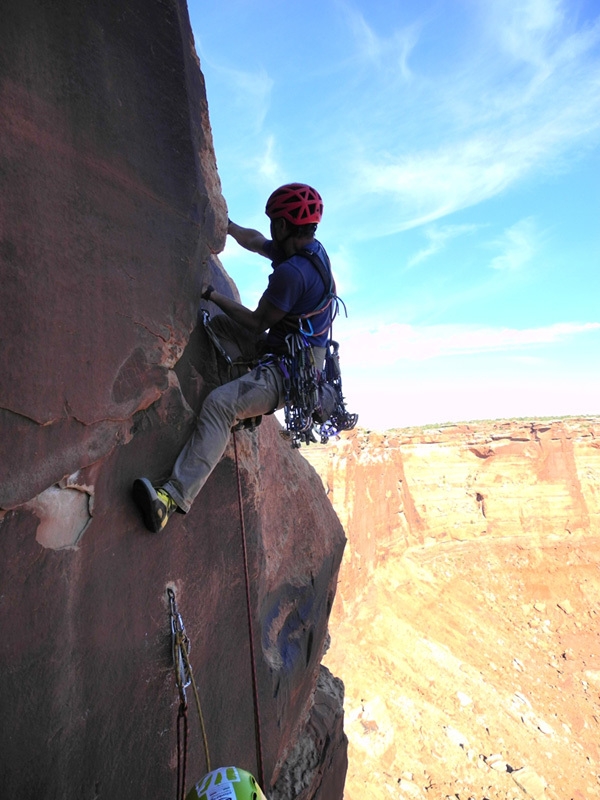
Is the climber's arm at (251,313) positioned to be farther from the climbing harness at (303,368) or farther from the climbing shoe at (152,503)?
the climbing shoe at (152,503)

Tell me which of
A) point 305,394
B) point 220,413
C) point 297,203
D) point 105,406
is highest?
point 297,203

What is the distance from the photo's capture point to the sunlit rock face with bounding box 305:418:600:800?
48.5ft

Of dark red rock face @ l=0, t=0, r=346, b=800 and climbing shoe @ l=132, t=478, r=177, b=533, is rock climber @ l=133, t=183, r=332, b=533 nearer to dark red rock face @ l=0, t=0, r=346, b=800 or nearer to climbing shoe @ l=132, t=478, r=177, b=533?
climbing shoe @ l=132, t=478, r=177, b=533

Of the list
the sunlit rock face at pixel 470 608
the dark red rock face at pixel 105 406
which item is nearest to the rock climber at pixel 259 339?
the dark red rock face at pixel 105 406

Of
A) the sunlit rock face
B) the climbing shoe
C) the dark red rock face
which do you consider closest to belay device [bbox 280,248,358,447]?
the dark red rock face

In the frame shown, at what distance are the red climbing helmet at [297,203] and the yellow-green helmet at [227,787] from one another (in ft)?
10.3

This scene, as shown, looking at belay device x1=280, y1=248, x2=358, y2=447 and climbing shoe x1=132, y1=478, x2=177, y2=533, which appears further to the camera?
belay device x1=280, y1=248, x2=358, y2=447

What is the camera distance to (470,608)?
2214 centimetres

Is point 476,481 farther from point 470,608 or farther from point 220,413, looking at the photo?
point 220,413

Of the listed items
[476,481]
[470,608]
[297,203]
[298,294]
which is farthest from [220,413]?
[476,481]

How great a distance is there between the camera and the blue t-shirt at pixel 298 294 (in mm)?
3471

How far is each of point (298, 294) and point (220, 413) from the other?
3.07 ft

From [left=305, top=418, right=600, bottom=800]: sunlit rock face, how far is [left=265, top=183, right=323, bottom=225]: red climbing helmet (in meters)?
14.2

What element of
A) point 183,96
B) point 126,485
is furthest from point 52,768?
point 183,96
